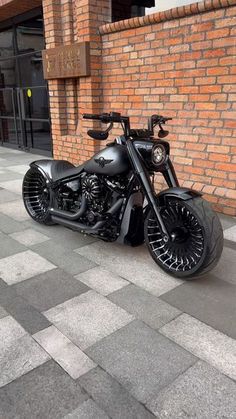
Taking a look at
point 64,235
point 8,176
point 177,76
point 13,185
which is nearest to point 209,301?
point 64,235

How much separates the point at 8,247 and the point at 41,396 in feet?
6.05

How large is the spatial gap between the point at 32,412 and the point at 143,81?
3970mm

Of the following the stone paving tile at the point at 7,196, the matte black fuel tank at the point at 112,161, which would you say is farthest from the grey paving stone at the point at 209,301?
the stone paving tile at the point at 7,196

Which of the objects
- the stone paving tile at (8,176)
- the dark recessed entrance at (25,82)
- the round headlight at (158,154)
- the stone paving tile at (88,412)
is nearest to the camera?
the stone paving tile at (88,412)

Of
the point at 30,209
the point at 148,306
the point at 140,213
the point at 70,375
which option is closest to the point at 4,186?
the point at 30,209

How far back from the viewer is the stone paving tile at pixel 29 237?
11.4 ft

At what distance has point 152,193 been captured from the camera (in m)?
2.66

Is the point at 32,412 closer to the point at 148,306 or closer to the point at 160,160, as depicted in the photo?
the point at 148,306

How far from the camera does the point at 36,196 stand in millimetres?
4027

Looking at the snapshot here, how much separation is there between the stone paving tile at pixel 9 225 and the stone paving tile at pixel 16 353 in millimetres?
1690

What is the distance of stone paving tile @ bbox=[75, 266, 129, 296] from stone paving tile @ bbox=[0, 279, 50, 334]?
46 centimetres

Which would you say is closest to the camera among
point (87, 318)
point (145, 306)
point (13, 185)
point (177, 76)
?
point (87, 318)

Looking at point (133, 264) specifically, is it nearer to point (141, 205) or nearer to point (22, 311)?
point (141, 205)

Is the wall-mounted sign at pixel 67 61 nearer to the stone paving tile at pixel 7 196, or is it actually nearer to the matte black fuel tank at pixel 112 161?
the stone paving tile at pixel 7 196
